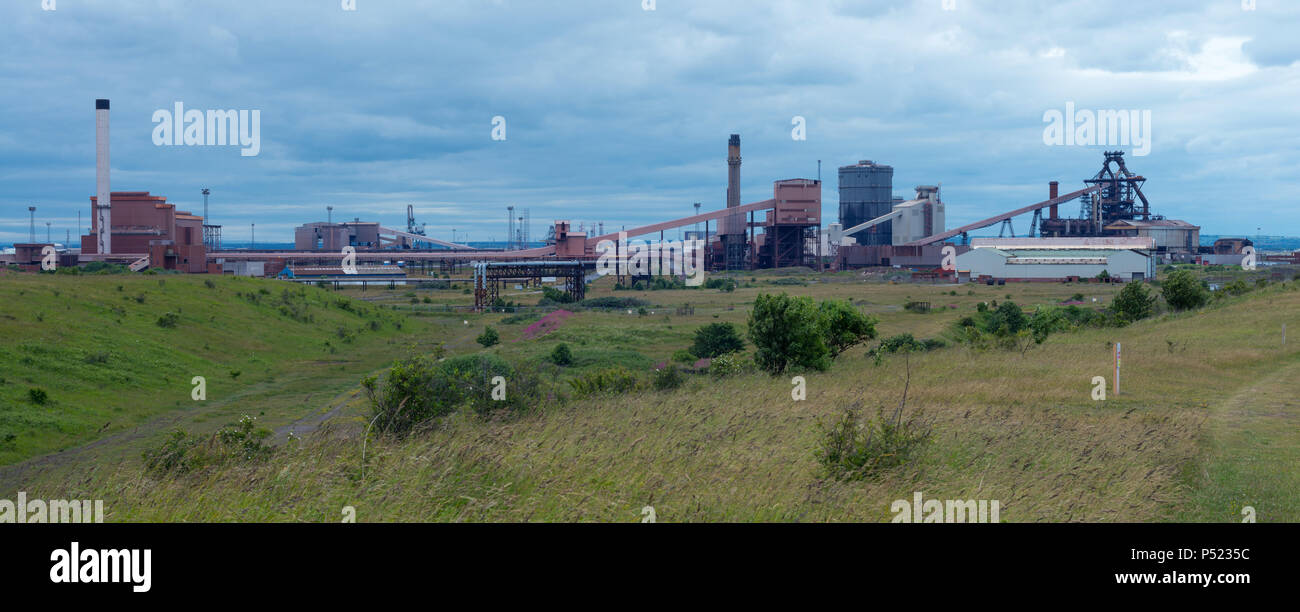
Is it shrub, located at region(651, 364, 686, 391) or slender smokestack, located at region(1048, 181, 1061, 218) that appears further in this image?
slender smokestack, located at region(1048, 181, 1061, 218)

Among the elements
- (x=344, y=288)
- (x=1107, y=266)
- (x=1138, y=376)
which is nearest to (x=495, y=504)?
(x=1138, y=376)

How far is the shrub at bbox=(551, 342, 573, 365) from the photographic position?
36219mm

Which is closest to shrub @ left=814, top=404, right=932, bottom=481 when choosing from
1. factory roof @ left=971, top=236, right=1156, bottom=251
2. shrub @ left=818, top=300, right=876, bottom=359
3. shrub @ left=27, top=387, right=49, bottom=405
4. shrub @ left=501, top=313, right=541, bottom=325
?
shrub @ left=818, top=300, right=876, bottom=359

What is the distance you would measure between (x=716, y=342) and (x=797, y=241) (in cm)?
8037

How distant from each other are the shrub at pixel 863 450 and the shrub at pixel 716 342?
91.2 ft

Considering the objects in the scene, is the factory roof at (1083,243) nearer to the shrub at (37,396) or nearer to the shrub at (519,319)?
the shrub at (519,319)

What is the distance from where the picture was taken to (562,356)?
1443 inches

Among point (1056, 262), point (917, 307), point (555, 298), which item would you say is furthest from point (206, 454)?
point (1056, 262)

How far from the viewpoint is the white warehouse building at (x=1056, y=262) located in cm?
9644

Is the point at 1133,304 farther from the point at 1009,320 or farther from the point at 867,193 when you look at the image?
the point at 867,193

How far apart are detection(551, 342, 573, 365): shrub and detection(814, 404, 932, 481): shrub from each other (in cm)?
2708

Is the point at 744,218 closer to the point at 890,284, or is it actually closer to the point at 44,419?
the point at 890,284

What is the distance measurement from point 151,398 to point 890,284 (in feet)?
253

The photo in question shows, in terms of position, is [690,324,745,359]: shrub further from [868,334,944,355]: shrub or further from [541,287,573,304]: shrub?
[541,287,573,304]: shrub
